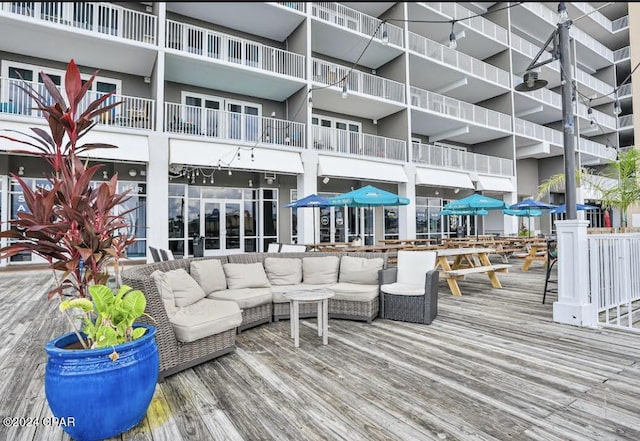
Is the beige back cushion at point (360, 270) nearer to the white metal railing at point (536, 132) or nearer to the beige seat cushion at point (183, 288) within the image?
the beige seat cushion at point (183, 288)

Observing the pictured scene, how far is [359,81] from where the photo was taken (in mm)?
11938

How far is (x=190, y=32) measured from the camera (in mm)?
10078

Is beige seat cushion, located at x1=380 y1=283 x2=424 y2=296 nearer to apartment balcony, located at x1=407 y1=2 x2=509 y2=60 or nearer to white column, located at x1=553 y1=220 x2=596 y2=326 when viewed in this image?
white column, located at x1=553 y1=220 x2=596 y2=326

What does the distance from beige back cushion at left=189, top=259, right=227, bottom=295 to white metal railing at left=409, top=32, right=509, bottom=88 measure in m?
12.1

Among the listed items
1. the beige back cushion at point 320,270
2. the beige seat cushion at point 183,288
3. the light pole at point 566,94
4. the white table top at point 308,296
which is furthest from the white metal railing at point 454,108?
the beige seat cushion at point 183,288

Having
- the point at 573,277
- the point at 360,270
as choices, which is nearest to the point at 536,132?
the point at 573,277

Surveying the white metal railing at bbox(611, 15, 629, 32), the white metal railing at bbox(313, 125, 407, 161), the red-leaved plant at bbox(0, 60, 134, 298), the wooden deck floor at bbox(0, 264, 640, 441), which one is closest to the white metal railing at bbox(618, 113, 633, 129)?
the white metal railing at bbox(611, 15, 629, 32)

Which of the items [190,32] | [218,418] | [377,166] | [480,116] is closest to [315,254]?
[218,418]

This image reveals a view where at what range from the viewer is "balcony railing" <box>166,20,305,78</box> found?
965cm

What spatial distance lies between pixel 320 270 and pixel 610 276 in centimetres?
388

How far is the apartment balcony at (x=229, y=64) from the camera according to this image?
370 inches

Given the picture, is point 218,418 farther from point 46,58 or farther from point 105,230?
point 46,58

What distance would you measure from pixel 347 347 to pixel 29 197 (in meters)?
2.92

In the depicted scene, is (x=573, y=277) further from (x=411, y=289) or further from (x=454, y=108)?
(x=454, y=108)
